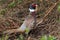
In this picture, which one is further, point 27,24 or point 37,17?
point 37,17

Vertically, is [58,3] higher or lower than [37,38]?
higher

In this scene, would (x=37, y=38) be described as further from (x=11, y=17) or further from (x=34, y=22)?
(x=11, y=17)

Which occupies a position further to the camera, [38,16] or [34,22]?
[38,16]

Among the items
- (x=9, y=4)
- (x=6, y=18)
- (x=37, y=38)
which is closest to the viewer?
(x=37, y=38)

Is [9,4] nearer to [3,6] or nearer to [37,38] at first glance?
[3,6]

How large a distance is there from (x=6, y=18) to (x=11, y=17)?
0.38 ft

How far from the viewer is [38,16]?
5234mm

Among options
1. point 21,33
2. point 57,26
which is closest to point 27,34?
A: point 21,33

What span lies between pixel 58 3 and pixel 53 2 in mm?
154

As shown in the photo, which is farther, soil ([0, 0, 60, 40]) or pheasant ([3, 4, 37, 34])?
soil ([0, 0, 60, 40])

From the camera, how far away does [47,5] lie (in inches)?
212

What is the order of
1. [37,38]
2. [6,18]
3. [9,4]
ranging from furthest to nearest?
[9,4] < [6,18] < [37,38]

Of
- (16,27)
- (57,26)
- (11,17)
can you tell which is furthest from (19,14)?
(57,26)

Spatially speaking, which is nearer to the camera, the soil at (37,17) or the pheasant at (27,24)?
the pheasant at (27,24)
